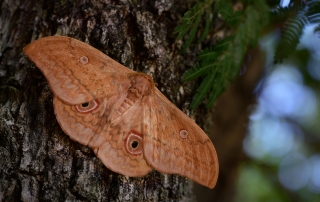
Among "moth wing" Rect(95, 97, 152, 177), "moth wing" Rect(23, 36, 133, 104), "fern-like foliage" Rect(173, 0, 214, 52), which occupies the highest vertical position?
"fern-like foliage" Rect(173, 0, 214, 52)

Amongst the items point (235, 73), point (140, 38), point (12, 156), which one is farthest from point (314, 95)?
point (12, 156)

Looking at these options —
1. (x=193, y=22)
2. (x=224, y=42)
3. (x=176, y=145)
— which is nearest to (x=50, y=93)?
(x=176, y=145)

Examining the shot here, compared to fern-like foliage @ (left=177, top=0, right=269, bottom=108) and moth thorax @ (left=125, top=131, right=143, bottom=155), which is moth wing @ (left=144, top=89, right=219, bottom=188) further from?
fern-like foliage @ (left=177, top=0, right=269, bottom=108)

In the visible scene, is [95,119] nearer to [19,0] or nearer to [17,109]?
[17,109]

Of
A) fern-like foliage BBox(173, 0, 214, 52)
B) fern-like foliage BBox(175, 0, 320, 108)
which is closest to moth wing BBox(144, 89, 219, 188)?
fern-like foliage BBox(175, 0, 320, 108)

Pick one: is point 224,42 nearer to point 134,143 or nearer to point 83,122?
point 134,143

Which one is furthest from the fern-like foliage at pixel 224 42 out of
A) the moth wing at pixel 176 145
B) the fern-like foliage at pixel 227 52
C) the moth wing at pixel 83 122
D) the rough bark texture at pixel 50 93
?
the moth wing at pixel 83 122
